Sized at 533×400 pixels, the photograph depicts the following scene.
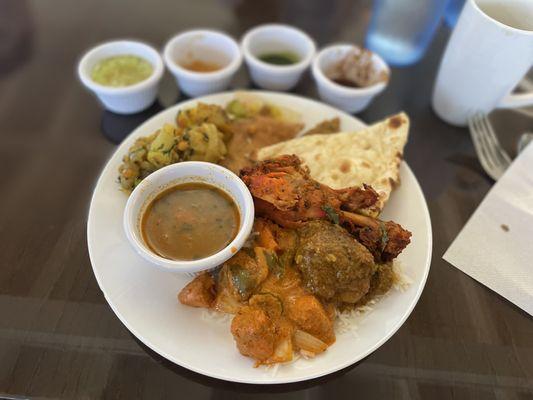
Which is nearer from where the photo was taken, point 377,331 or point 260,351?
point 260,351

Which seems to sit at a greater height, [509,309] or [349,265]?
[349,265]

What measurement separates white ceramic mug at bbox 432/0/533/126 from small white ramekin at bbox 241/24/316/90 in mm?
1009

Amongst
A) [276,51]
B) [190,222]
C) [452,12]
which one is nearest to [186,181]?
[190,222]

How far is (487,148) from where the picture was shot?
2918 millimetres

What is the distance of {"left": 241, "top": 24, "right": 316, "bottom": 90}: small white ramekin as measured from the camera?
3.08 meters

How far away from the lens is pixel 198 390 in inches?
78.9

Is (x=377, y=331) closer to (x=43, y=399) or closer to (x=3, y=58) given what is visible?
(x=43, y=399)

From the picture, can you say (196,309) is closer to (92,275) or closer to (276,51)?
→ (92,275)

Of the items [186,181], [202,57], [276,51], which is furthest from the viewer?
[276,51]

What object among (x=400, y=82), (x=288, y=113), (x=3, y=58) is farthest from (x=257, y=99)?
(x=3, y=58)

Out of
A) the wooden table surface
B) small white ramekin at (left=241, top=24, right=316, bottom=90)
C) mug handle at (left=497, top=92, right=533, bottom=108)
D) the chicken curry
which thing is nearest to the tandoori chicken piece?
the chicken curry

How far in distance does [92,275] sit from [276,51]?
2.19m

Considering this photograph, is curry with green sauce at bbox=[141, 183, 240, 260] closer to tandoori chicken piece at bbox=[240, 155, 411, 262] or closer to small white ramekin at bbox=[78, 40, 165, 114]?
tandoori chicken piece at bbox=[240, 155, 411, 262]

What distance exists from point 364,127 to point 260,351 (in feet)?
5.20
